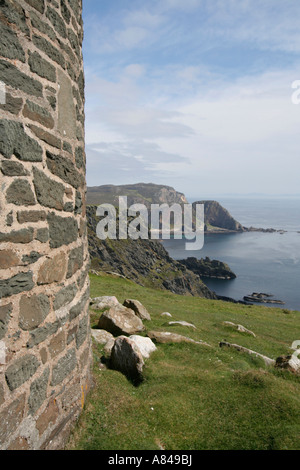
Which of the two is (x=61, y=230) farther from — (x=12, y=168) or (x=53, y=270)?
(x=12, y=168)

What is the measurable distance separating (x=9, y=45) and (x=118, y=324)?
31.7 ft

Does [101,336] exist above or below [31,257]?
below

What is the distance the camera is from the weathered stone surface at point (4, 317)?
3463 millimetres

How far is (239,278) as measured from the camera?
106 m

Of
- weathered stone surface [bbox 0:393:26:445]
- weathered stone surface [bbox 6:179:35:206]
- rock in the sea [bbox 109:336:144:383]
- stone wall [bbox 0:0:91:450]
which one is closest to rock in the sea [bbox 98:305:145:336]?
rock in the sea [bbox 109:336:144:383]

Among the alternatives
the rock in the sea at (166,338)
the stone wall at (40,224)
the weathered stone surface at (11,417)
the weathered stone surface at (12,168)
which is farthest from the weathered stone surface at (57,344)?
the rock in the sea at (166,338)

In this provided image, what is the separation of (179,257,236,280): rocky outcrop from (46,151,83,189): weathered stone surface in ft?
354

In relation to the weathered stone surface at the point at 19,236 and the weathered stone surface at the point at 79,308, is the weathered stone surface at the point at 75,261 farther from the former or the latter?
the weathered stone surface at the point at 19,236

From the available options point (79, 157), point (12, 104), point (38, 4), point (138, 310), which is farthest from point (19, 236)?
point (138, 310)

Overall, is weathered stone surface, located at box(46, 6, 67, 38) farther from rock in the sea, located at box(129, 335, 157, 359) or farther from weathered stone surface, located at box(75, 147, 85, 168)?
rock in the sea, located at box(129, 335, 157, 359)

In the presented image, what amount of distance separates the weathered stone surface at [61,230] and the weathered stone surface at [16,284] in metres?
0.66

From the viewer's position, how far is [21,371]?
148 inches
